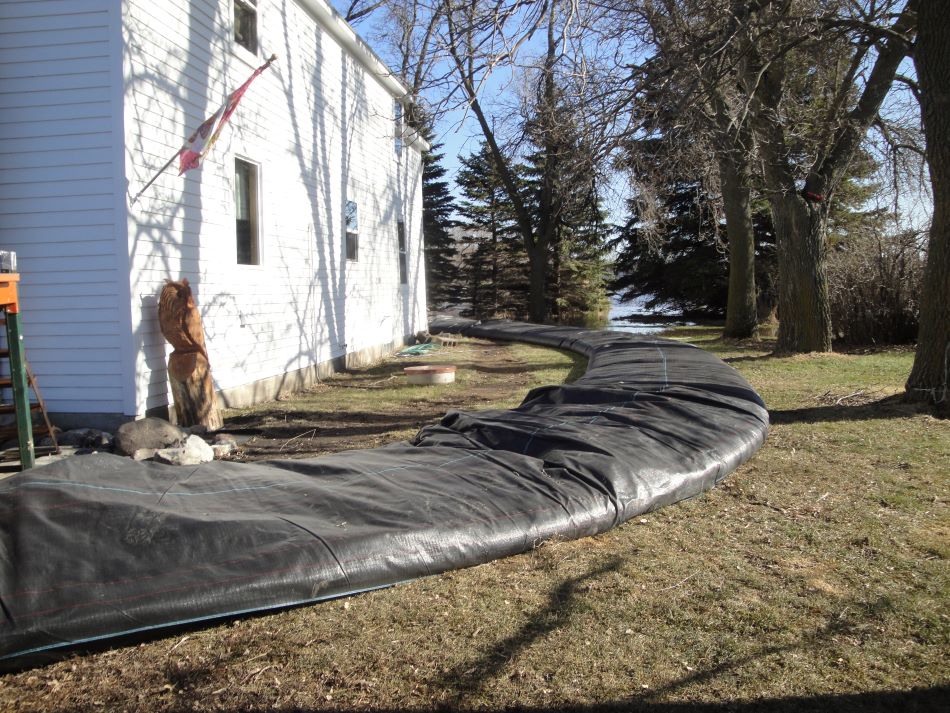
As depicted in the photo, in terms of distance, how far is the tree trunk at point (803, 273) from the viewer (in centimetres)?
1136

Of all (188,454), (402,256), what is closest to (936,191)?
(188,454)

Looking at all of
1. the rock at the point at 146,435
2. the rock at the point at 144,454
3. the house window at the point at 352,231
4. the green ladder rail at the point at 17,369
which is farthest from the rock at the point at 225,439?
the house window at the point at 352,231

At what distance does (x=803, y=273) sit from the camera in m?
11.5

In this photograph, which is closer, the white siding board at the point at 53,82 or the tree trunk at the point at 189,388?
the white siding board at the point at 53,82

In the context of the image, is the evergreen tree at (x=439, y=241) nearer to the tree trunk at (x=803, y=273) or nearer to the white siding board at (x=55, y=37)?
the tree trunk at (x=803, y=273)

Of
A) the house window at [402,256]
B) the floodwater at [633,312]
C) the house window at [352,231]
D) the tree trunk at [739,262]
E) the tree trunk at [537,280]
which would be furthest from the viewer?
the floodwater at [633,312]

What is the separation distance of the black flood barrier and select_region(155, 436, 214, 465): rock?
1.39m

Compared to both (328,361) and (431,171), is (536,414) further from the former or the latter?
(431,171)

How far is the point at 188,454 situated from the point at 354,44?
29.0 feet

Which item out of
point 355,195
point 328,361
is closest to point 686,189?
point 355,195

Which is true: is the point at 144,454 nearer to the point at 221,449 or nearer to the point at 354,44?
the point at 221,449

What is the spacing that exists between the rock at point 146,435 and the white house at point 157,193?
42 cm

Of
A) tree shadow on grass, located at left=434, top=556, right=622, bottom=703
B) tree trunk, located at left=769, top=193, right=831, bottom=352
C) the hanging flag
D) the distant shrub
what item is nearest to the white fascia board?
the hanging flag

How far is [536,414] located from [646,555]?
1997 millimetres
